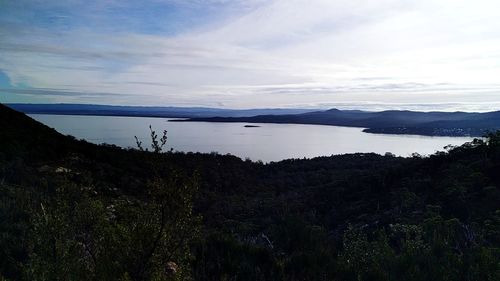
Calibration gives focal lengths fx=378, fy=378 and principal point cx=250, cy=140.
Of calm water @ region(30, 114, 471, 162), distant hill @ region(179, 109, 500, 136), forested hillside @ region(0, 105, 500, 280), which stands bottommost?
calm water @ region(30, 114, 471, 162)

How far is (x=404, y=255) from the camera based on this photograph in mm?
6770

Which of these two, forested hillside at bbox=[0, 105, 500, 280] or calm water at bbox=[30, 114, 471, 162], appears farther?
calm water at bbox=[30, 114, 471, 162]

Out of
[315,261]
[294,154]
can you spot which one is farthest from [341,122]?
[315,261]

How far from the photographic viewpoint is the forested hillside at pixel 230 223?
13.1ft

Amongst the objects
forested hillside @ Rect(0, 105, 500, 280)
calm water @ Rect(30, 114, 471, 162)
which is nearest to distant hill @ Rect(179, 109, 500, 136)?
calm water @ Rect(30, 114, 471, 162)

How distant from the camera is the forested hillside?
13.1 ft

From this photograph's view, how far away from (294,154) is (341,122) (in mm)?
106644

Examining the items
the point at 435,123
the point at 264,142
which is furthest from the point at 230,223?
the point at 435,123

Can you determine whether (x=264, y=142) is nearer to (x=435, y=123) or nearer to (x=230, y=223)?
(x=230, y=223)

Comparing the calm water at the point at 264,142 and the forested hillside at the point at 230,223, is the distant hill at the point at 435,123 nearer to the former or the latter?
the calm water at the point at 264,142

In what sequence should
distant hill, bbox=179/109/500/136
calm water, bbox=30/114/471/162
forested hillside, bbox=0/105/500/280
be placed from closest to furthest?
forested hillside, bbox=0/105/500/280 → calm water, bbox=30/114/471/162 → distant hill, bbox=179/109/500/136

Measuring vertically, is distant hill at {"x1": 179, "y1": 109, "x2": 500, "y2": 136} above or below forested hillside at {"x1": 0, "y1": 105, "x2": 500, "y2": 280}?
above

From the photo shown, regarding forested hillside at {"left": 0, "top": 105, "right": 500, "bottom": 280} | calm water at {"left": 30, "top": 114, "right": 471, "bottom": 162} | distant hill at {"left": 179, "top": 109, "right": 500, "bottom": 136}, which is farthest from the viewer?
distant hill at {"left": 179, "top": 109, "right": 500, "bottom": 136}

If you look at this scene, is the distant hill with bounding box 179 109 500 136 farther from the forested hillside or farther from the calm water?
the forested hillside
